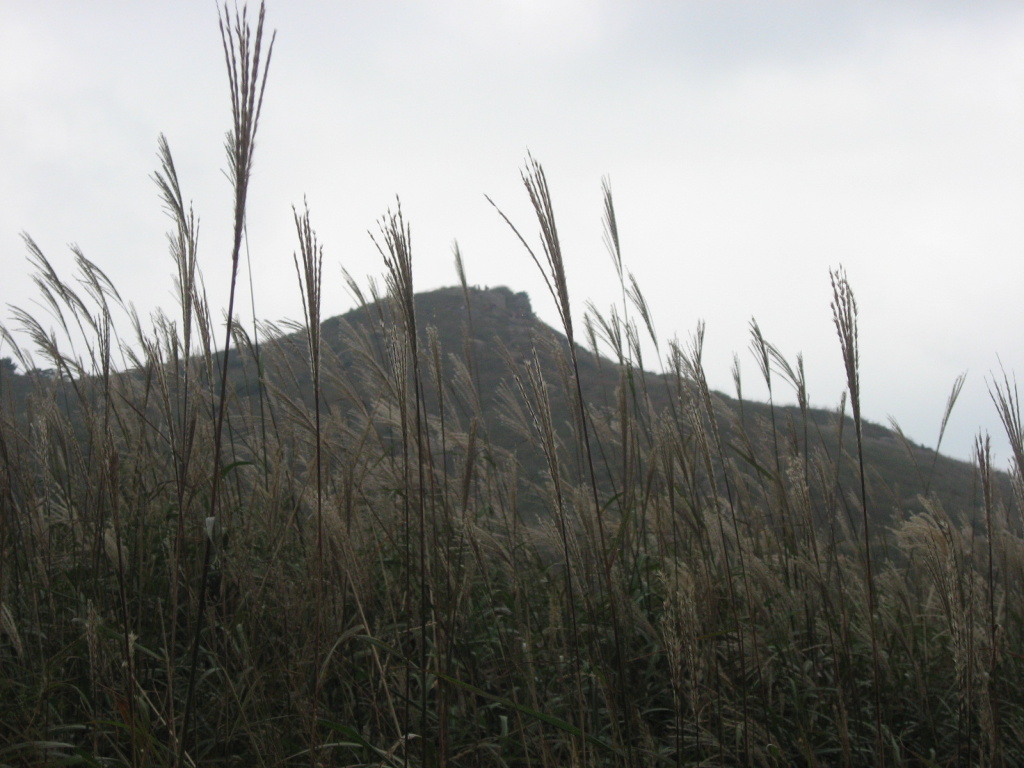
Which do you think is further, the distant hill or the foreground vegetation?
the distant hill

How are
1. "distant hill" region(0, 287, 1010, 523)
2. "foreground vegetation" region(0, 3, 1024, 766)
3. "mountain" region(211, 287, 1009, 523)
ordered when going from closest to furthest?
"foreground vegetation" region(0, 3, 1024, 766)
"mountain" region(211, 287, 1009, 523)
"distant hill" region(0, 287, 1010, 523)

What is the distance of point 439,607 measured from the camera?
6.06 ft

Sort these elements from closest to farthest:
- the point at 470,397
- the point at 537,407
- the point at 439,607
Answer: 1. the point at 537,407
2. the point at 439,607
3. the point at 470,397

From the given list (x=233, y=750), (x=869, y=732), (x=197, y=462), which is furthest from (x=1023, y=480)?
(x=197, y=462)

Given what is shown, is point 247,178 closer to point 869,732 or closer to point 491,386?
point 869,732

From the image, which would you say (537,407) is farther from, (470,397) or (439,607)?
(470,397)

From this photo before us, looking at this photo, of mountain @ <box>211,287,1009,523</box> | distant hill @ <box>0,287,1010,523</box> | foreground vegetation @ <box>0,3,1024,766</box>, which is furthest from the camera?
distant hill @ <box>0,287,1010,523</box>

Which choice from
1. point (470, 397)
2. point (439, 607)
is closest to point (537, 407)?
point (439, 607)

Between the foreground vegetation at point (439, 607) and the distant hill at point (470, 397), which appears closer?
the foreground vegetation at point (439, 607)

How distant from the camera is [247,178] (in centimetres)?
109

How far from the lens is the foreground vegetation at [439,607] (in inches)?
62.5

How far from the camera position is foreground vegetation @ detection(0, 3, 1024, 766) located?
159 centimetres

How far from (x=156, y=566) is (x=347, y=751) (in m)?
1.39

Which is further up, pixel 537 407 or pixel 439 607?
pixel 537 407
